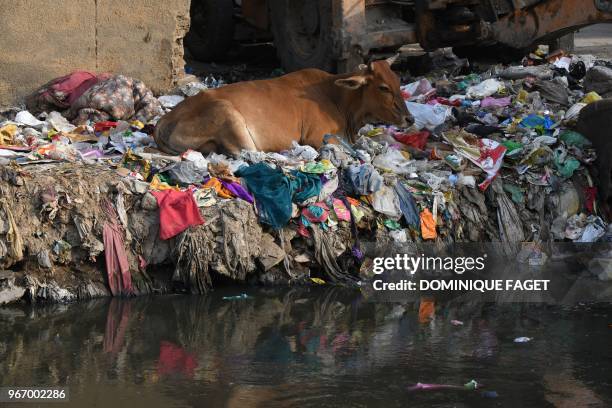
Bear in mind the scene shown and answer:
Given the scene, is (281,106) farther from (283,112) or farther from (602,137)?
(602,137)

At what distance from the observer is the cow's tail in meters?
8.45

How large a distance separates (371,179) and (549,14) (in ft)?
13.9

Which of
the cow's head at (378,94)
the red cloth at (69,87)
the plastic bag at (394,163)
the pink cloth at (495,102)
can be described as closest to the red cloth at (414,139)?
the cow's head at (378,94)

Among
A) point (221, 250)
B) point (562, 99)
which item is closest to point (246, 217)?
point (221, 250)

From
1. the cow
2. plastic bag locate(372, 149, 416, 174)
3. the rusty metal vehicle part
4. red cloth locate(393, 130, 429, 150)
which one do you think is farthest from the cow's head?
the rusty metal vehicle part

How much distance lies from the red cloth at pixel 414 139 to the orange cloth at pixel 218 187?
2111 mm

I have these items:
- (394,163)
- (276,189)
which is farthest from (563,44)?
(276,189)

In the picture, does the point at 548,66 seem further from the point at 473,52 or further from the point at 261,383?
the point at 261,383

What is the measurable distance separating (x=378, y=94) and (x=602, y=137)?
74.3 inches

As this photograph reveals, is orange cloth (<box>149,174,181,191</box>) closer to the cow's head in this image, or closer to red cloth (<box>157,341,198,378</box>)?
red cloth (<box>157,341,198,378</box>)

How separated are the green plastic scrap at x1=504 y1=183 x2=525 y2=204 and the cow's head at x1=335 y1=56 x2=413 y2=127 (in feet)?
3.61

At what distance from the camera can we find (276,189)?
7637mm

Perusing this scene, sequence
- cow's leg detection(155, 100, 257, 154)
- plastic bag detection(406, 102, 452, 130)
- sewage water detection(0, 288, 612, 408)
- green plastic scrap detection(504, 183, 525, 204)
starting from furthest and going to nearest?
plastic bag detection(406, 102, 452, 130) → cow's leg detection(155, 100, 257, 154) → green plastic scrap detection(504, 183, 525, 204) → sewage water detection(0, 288, 612, 408)

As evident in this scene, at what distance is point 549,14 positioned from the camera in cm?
1116
